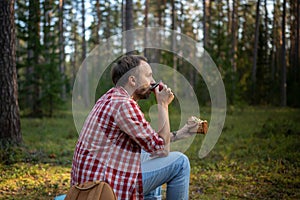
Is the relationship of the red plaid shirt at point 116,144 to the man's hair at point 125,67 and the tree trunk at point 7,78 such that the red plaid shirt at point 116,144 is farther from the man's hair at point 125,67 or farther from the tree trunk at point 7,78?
the tree trunk at point 7,78

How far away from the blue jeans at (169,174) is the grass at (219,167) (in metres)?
1.72

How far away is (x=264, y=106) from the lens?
19.0 meters

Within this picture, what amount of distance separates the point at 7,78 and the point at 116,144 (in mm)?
4628

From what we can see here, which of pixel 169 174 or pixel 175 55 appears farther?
pixel 175 55

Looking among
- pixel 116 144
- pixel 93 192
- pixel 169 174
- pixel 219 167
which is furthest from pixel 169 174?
pixel 219 167

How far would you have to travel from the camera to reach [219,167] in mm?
6121

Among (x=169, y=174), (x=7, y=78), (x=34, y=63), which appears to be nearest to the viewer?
(x=169, y=174)

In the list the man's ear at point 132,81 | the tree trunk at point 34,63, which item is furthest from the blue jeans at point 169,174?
the tree trunk at point 34,63

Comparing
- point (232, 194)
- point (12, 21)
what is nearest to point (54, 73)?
point (12, 21)

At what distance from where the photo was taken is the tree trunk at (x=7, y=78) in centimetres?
644

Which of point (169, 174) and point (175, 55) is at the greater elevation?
point (175, 55)

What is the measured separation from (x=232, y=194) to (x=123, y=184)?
2.58 metres

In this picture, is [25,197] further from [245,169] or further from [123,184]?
[245,169]

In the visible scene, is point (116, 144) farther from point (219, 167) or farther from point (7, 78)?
point (7, 78)
